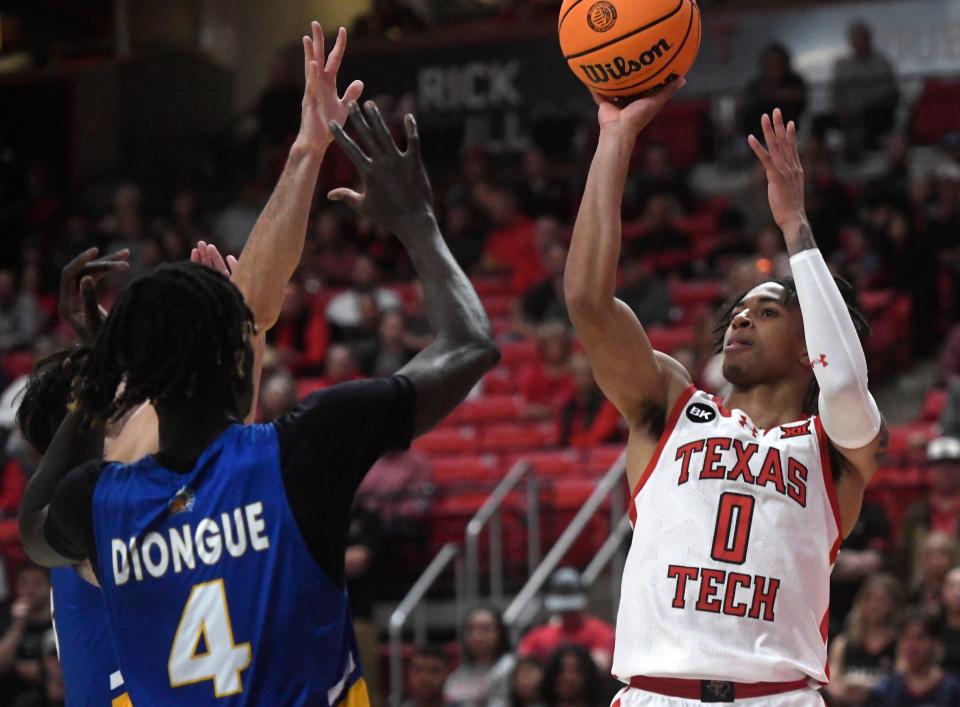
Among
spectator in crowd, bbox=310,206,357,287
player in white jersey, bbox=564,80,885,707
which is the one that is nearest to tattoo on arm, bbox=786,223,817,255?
player in white jersey, bbox=564,80,885,707

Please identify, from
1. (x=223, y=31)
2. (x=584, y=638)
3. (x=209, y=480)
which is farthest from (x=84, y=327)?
(x=223, y=31)

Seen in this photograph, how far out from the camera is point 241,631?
3188mm

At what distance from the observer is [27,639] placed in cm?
1067

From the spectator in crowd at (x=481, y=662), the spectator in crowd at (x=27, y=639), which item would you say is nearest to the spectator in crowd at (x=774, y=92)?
the spectator in crowd at (x=481, y=662)

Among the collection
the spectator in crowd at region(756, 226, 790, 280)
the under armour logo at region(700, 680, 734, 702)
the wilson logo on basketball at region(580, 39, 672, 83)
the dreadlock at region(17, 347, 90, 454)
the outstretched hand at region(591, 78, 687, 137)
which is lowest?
the under armour logo at region(700, 680, 734, 702)

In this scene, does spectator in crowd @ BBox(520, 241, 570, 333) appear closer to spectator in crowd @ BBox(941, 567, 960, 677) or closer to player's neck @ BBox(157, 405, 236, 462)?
spectator in crowd @ BBox(941, 567, 960, 677)

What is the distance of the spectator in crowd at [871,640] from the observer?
902 cm

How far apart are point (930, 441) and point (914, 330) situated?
379 cm

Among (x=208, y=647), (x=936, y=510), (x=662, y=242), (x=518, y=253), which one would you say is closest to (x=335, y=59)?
(x=208, y=647)

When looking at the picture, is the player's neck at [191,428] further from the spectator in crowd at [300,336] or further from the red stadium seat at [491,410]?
the spectator in crowd at [300,336]

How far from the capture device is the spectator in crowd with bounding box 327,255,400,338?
48.2 ft

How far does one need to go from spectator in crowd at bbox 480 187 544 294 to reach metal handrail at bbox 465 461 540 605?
4.16 metres

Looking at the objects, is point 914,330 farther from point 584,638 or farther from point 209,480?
point 209,480

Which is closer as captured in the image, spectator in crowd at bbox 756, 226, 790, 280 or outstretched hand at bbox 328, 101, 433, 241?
outstretched hand at bbox 328, 101, 433, 241
